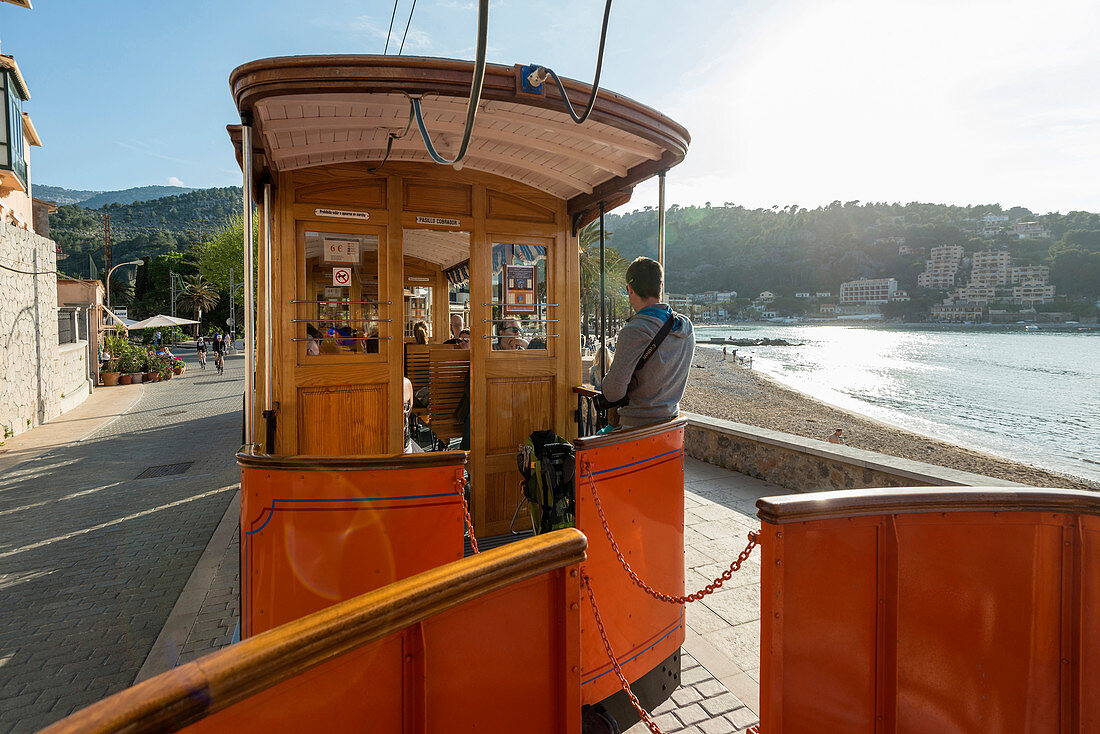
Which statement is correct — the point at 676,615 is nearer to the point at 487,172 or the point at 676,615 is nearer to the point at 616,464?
the point at 616,464

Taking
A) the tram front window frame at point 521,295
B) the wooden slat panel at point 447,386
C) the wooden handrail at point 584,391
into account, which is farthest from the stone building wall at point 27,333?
the wooden handrail at point 584,391

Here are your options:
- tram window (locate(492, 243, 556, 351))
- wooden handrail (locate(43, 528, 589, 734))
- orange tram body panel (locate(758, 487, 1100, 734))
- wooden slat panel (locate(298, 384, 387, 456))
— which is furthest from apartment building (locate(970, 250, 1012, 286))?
wooden handrail (locate(43, 528, 589, 734))

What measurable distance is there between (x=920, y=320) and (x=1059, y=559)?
6540 inches

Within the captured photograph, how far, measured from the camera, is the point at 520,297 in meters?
4.82

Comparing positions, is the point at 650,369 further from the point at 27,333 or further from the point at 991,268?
the point at 991,268

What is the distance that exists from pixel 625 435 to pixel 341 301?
2609 millimetres

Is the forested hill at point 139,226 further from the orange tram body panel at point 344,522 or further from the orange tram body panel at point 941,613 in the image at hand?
the orange tram body panel at point 941,613

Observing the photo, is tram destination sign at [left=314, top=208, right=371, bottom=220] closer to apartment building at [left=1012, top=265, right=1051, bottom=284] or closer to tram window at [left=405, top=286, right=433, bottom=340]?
tram window at [left=405, top=286, right=433, bottom=340]

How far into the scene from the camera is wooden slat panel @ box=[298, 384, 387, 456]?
4.13 m

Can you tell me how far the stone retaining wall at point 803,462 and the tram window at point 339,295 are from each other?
259cm

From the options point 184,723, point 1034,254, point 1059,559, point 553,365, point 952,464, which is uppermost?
point 1034,254

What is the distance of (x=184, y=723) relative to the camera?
95 cm

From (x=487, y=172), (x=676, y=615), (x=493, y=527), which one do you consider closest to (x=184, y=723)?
(x=676, y=615)

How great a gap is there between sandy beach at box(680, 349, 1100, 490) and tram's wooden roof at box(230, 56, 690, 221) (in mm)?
14041
